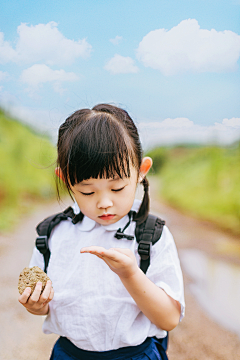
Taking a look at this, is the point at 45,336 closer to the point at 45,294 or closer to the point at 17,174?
the point at 45,294

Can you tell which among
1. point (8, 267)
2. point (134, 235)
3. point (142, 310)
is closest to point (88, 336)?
point (142, 310)

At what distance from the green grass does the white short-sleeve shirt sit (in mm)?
2144

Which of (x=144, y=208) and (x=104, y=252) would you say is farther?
(x=144, y=208)

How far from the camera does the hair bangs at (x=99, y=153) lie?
71 centimetres

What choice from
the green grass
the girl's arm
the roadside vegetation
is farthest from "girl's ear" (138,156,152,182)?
the green grass

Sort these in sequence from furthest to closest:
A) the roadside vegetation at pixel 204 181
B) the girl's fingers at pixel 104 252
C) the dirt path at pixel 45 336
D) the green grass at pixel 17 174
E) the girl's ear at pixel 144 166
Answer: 1. the green grass at pixel 17 174
2. the roadside vegetation at pixel 204 181
3. the dirt path at pixel 45 336
4. the girl's ear at pixel 144 166
5. the girl's fingers at pixel 104 252

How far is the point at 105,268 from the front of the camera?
0.80 m

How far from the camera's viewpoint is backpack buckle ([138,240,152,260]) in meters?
0.77

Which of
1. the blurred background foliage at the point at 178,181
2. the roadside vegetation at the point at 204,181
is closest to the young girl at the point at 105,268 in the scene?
the roadside vegetation at the point at 204,181

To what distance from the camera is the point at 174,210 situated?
10.6ft

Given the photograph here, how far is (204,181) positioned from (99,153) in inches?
98.2

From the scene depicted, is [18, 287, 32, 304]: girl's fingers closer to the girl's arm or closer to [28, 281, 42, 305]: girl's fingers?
[28, 281, 42, 305]: girl's fingers

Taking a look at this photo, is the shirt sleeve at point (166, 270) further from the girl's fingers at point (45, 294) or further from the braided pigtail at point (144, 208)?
the girl's fingers at point (45, 294)

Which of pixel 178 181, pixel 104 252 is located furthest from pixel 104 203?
pixel 178 181
